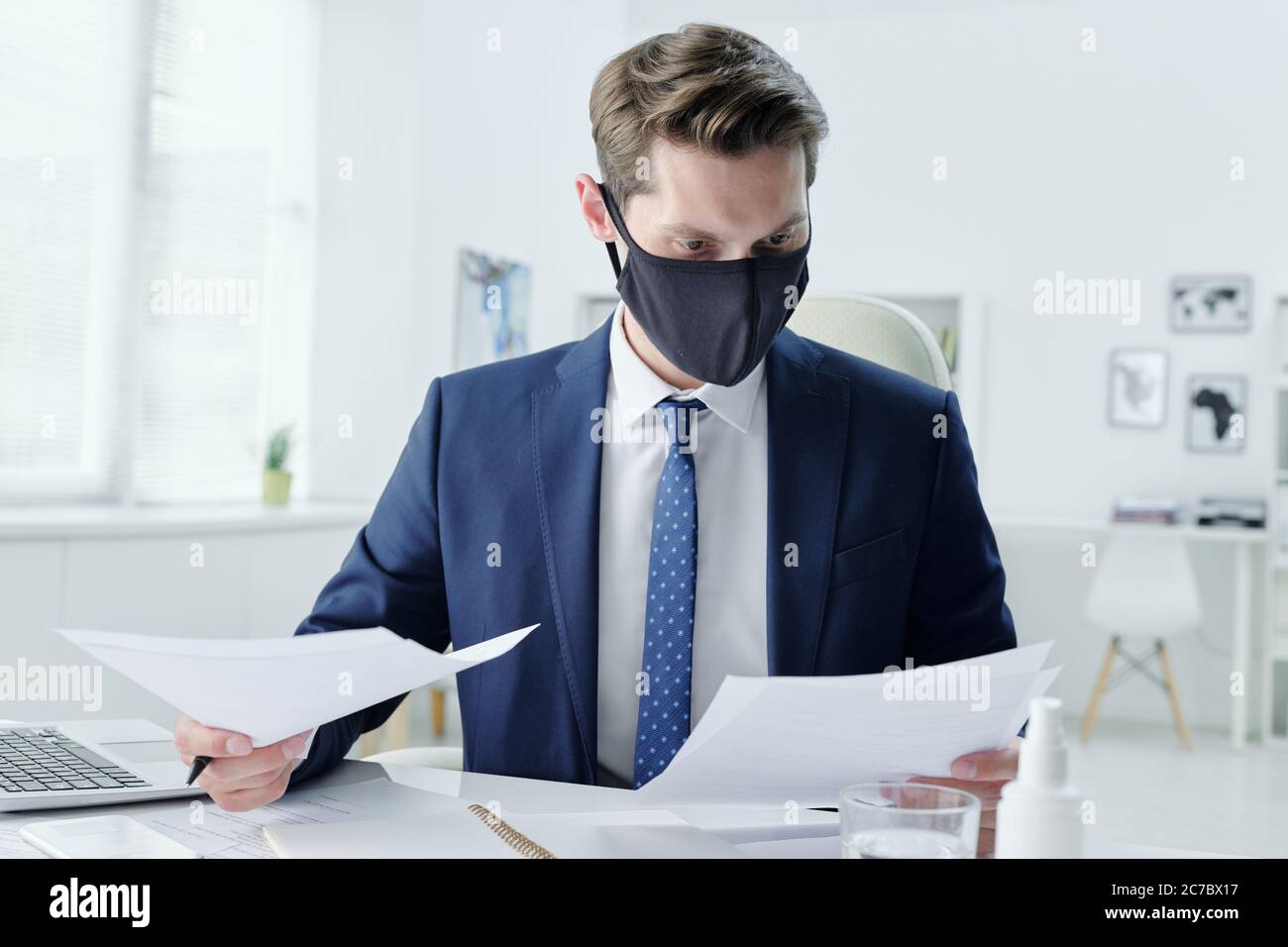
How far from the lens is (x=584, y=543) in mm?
1305

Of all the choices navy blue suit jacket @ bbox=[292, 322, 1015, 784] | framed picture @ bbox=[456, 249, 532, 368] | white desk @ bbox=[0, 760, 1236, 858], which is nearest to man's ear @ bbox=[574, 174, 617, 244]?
navy blue suit jacket @ bbox=[292, 322, 1015, 784]

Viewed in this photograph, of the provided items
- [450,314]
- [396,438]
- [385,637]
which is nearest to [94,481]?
[396,438]

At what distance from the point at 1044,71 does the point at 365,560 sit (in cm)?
564

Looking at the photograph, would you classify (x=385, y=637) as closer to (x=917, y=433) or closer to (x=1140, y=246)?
(x=917, y=433)

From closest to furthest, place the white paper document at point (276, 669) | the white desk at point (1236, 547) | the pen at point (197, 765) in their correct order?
the white paper document at point (276, 669), the pen at point (197, 765), the white desk at point (1236, 547)

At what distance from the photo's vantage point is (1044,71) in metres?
6.09

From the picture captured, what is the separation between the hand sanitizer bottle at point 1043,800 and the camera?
2.11ft

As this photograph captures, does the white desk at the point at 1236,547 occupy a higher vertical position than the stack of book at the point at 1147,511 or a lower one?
lower

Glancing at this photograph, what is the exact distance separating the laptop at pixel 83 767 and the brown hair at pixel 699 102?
75 cm

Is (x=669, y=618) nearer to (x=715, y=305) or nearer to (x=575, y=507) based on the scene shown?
(x=575, y=507)

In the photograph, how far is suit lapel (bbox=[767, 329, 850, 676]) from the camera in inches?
50.9

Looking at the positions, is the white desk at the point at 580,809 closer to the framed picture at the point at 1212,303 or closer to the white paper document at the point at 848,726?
the white paper document at the point at 848,726

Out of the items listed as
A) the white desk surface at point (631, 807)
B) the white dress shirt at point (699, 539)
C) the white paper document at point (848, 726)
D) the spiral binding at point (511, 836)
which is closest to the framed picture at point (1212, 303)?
the white dress shirt at point (699, 539)
